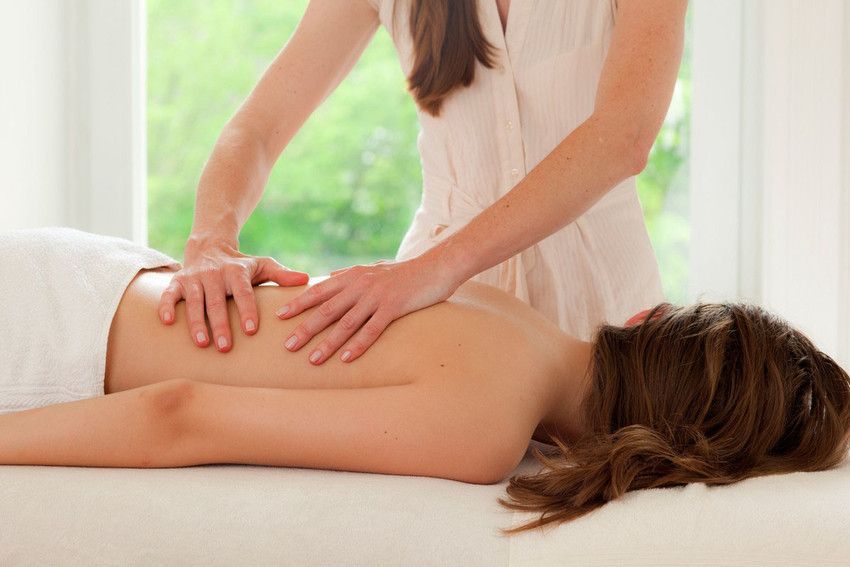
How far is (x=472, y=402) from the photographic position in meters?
A: 1.26

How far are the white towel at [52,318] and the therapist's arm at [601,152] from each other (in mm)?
510

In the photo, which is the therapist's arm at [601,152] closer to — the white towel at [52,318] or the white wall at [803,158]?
the white towel at [52,318]

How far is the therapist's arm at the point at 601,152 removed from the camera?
1.48 meters

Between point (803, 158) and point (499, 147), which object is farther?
point (803, 158)

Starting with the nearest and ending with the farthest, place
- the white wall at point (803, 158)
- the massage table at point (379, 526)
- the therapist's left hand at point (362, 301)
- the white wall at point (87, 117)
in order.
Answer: the massage table at point (379, 526)
the therapist's left hand at point (362, 301)
the white wall at point (803, 158)
the white wall at point (87, 117)

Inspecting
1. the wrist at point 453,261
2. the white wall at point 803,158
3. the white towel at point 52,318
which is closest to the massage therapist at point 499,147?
the wrist at point 453,261

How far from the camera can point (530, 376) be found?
4.36 ft

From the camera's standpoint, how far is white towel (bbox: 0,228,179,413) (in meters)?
1.39

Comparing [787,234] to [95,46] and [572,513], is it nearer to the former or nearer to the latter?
[572,513]

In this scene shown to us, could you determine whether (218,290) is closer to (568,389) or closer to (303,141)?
(568,389)

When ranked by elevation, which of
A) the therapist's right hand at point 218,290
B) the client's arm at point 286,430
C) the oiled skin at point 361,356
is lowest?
the client's arm at point 286,430

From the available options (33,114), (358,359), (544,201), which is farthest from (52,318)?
(33,114)

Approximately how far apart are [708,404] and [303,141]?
6.48ft

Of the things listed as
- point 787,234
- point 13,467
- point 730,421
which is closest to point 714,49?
point 787,234
